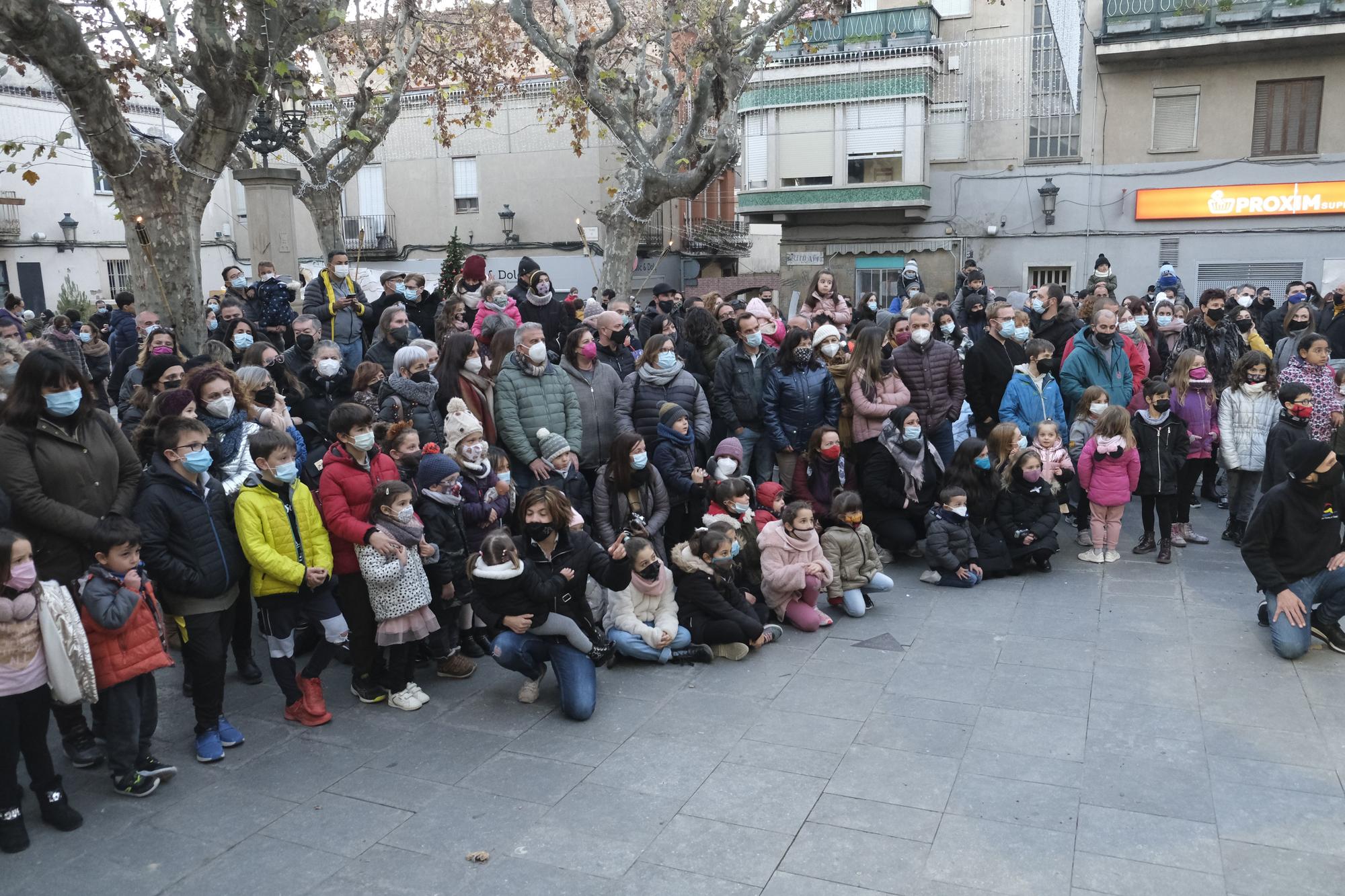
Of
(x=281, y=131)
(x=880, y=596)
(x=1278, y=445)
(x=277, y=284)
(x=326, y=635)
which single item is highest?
(x=281, y=131)

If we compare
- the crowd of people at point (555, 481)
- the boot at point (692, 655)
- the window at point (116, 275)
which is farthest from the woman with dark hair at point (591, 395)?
the window at point (116, 275)

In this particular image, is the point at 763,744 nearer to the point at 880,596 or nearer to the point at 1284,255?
the point at 880,596

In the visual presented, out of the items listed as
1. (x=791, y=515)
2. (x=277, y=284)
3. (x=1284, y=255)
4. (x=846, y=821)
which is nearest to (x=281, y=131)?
(x=277, y=284)

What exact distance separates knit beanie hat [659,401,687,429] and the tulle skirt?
2353mm

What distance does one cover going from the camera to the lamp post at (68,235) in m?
27.2

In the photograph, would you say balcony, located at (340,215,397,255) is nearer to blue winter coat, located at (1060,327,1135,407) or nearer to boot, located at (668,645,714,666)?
blue winter coat, located at (1060,327,1135,407)

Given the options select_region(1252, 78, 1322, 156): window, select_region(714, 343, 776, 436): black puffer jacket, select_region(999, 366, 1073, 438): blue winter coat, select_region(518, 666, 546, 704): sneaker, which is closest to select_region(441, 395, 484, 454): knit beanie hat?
select_region(518, 666, 546, 704): sneaker

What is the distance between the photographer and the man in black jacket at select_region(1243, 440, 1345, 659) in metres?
6.39

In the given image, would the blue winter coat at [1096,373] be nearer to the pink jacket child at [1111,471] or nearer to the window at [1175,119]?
the pink jacket child at [1111,471]

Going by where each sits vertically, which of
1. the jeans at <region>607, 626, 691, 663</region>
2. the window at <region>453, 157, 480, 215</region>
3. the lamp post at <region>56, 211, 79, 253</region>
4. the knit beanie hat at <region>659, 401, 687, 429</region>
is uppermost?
the window at <region>453, 157, 480, 215</region>

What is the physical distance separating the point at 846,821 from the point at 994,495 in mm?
4116

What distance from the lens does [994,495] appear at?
8.11 m

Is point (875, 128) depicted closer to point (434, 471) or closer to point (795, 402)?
point (795, 402)

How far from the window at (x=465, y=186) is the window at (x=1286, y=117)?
19.2 m
